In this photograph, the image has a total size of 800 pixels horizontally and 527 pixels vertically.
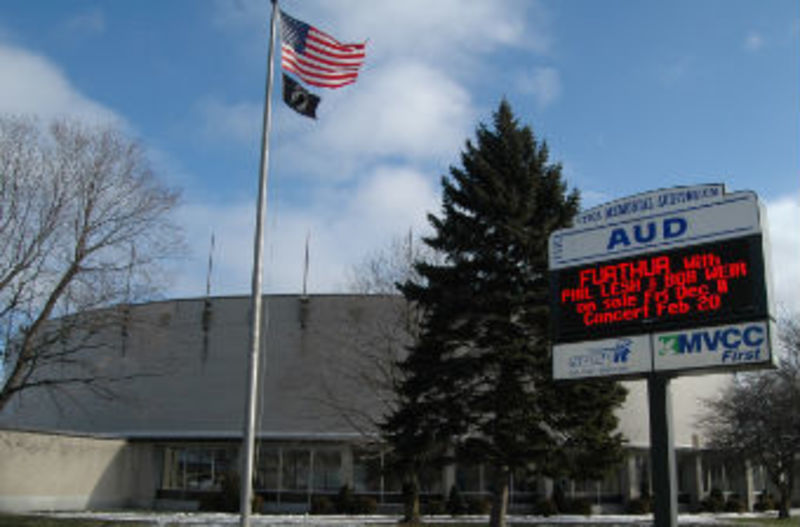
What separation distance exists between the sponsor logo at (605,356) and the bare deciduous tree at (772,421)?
25.9 m

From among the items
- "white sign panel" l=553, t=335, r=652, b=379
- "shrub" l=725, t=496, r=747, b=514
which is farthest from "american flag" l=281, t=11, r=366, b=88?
"shrub" l=725, t=496, r=747, b=514

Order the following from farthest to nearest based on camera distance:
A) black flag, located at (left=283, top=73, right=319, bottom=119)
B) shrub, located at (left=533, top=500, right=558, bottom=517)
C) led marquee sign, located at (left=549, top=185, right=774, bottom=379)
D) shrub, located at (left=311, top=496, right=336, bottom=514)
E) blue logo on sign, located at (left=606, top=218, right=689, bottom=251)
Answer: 1. shrub, located at (left=533, top=500, right=558, bottom=517)
2. shrub, located at (left=311, top=496, right=336, bottom=514)
3. black flag, located at (left=283, top=73, right=319, bottom=119)
4. blue logo on sign, located at (left=606, top=218, right=689, bottom=251)
5. led marquee sign, located at (left=549, top=185, right=774, bottom=379)

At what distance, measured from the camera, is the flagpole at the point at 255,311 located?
15.8m

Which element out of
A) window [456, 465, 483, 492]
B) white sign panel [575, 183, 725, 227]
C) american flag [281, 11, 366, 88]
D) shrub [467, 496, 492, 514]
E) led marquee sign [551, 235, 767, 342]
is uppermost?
american flag [281, 11, 366, 88]

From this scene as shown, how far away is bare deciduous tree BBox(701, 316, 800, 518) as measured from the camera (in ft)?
126

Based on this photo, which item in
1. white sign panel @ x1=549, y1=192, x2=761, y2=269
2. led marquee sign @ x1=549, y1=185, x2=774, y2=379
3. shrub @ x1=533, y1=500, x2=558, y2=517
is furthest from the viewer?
shrub @ x1=533, y1=500, x2=558, y2=517

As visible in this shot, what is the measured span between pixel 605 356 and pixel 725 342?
7.58 feet

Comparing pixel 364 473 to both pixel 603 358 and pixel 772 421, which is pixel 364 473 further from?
pixel 603 358

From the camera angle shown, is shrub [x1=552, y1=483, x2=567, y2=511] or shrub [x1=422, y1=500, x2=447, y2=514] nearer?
shrub [x1=422, y1=500, x2=447, y2=514]

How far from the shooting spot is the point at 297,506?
38844mm

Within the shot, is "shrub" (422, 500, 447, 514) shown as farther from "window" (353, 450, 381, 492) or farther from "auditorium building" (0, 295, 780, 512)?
"window" (353, 450, 381, 492)

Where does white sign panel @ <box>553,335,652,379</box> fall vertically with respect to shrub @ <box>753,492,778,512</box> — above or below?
above

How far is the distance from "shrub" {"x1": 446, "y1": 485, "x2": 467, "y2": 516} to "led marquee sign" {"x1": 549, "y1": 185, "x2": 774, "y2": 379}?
22.3 meters

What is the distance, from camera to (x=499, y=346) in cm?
2386
